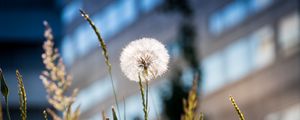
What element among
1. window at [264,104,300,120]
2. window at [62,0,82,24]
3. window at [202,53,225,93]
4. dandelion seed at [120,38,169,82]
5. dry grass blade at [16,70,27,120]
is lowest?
dry grass blade at [16,70,27,120]

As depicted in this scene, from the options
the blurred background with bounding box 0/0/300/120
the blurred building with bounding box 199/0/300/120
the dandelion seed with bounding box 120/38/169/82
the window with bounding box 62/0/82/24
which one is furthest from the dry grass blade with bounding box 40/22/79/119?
the window with bounding box 62/0/82/24

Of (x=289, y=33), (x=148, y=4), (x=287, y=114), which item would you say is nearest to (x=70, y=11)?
(x=148, y=4)

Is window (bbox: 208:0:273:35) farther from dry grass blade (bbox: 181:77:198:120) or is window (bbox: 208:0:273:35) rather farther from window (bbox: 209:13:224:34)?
dry grass blade (bbox: 181:77:198:120)

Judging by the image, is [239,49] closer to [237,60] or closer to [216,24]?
[237,60]

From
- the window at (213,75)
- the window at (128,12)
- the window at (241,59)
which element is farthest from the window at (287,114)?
the window at (128,12)

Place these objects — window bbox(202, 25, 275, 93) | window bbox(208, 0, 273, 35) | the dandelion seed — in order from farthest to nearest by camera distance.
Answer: window bbox(208, 0, 273, 35)
window bbox(202, 25, 275, 93)
the dandelion seed

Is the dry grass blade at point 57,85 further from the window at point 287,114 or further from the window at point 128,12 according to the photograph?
the window at point 128,12
